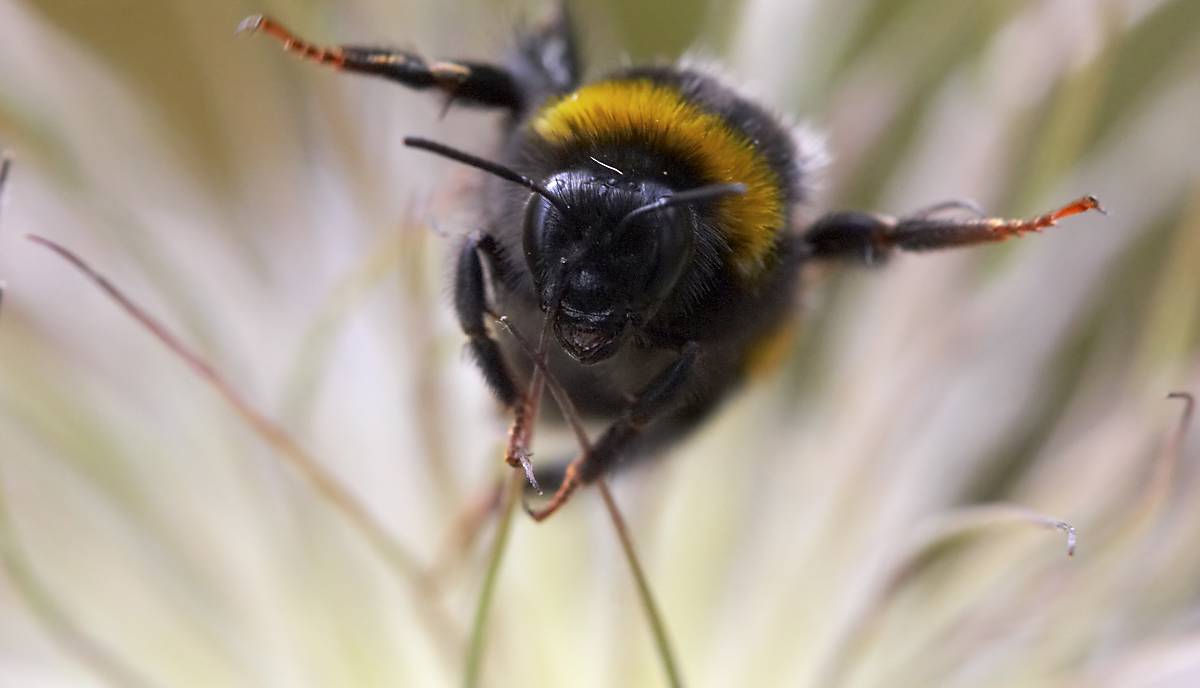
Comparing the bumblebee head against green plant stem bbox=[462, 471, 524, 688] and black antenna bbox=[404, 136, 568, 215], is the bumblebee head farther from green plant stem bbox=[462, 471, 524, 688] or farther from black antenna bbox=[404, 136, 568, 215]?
green plant stem bbox=[462, 471, 524, 688]

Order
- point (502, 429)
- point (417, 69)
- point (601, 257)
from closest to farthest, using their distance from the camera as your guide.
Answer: point (601, 257) < point (417, 69) < point (502, 429)

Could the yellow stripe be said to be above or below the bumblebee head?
above

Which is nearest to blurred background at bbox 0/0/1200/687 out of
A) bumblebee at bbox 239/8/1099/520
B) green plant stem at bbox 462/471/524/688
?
green plant stem at bbox 462/471/524/688

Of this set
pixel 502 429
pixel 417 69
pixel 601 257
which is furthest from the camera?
pixel 502 429

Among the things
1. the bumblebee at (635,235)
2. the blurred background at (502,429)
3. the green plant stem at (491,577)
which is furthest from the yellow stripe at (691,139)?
the blurred background at (502,429)

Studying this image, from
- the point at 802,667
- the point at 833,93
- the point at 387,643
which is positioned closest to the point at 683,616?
the point at 802,667

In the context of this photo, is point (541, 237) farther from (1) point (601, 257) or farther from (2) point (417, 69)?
(2) point (417, 69)

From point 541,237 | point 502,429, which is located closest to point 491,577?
point 502,429

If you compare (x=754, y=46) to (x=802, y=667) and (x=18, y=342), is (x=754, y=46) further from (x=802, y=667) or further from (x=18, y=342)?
(x=18, y=342)
